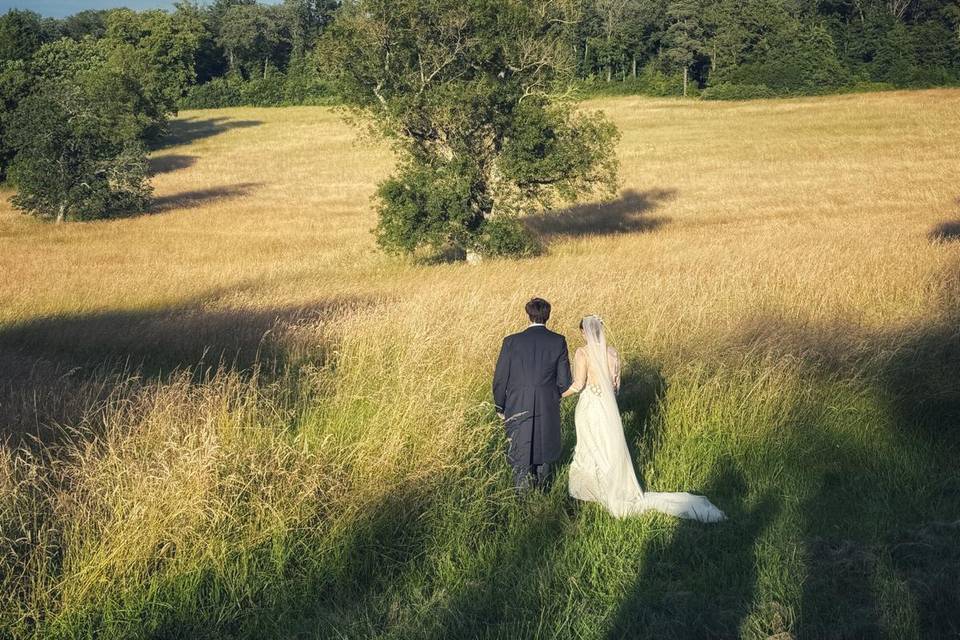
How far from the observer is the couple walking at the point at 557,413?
7043 millimetres

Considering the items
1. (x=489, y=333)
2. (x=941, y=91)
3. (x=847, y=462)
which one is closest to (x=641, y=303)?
(x=489, y=333)

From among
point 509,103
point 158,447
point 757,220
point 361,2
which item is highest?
point 361,2

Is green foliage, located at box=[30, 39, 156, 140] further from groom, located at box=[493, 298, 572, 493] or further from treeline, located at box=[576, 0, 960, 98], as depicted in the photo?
groom, located at box=[493, 298, 572, 493]

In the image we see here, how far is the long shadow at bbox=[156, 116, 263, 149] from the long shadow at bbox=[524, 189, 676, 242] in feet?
135

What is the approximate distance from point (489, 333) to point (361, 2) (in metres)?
12.8

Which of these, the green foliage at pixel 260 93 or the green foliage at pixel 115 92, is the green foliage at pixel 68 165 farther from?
the green foliage at pixel 260 93

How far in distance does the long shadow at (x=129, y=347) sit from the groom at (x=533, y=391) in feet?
12.7

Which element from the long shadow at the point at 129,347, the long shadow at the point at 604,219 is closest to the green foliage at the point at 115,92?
the long shadow at the point at 604,219

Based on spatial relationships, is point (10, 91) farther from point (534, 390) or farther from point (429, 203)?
point (534, 390)

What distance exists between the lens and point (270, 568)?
5957mm

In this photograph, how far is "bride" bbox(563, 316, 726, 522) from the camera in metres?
6.91

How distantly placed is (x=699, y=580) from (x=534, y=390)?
6.14 ft

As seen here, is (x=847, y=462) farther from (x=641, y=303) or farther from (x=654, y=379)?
(x=641, y=303)

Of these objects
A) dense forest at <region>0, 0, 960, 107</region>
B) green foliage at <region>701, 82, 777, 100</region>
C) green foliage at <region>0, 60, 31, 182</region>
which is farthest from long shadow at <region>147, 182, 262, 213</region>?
green foliage at <region>701, 82, 777, 100</region>
